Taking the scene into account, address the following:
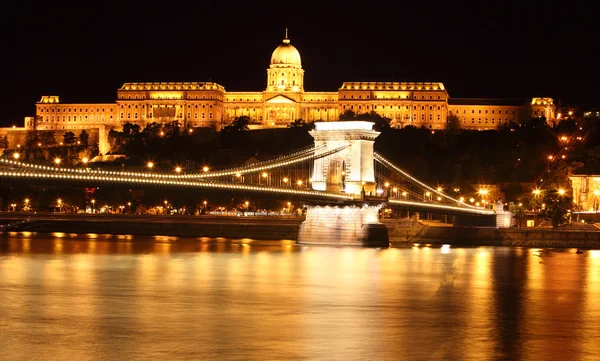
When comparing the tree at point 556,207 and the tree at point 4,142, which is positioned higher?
the tree at point 4,142

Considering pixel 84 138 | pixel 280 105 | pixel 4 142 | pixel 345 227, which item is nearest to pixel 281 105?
pixel 280 105

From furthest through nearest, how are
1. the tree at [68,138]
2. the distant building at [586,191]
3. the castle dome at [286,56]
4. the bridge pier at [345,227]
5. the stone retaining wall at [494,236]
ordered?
the castle dome at [286,56], the tree at [68,138], the distant building at [586,191], the stone retaining wall at [494,236], the bridge pier at [345,227]

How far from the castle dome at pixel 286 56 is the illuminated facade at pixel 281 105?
0.10 meters

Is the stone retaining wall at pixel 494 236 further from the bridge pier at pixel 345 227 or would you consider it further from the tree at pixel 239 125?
the tree at pixel 239 125

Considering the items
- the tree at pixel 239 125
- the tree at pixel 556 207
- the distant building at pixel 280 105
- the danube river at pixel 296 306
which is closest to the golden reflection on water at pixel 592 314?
the danube river at pixel 296 306

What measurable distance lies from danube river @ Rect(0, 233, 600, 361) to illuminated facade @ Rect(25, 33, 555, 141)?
77.4 meters

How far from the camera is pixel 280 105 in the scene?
119438 millimetres

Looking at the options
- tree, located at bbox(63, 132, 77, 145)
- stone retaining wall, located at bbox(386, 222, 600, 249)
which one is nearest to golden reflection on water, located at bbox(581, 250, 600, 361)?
stone retaining wall, located at bbox(386, 222, 600, 249)

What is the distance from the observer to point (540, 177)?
76.3m

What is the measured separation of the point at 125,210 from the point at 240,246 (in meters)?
33.7

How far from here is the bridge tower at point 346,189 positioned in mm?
44344

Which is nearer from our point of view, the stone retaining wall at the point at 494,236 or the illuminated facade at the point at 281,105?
the stone retaining wall at the point at 494,236

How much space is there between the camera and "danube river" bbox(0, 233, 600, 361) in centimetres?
1802

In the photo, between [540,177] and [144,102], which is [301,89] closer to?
[144,102]
